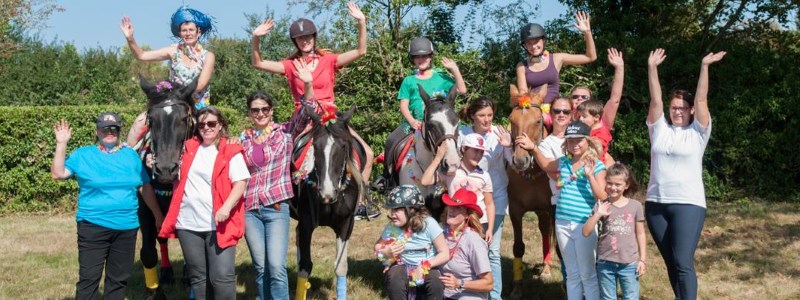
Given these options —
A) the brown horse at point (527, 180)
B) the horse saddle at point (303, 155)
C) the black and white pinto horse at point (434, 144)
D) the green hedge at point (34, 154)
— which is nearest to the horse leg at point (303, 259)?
the horse saddle at point (303, 155)

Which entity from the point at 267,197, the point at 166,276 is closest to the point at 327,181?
the point at 267,197

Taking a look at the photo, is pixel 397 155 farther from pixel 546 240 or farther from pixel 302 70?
pixel 546 240

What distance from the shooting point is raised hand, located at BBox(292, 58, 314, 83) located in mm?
6660

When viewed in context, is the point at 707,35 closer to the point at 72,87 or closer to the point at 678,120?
the point at 678,120

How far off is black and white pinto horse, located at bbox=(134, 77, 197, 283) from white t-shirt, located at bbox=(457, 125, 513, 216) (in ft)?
8.02

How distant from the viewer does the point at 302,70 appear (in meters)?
6.78

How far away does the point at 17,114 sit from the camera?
1370cm

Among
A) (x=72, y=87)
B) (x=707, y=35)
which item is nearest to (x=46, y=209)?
(x=72, y=87)

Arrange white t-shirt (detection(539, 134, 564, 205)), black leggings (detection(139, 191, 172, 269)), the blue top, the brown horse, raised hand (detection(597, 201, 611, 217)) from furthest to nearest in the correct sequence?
black leggings (detection(139, 191, 172, 269)) → the brown horse → white t-shirt (detection(539, 134, 564, 205)) → the blue top → raised hand (detection(597, 201, 611, 217))

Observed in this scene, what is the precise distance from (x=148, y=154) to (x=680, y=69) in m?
10.4

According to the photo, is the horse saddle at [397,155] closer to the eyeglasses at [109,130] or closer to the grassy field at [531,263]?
the grassy field at [531,263]

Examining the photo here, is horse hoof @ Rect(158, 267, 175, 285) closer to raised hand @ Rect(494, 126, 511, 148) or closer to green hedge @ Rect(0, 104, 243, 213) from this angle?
raised hand @ Rect(494, 126, 511, 148)

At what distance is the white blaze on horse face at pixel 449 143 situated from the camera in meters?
6.31

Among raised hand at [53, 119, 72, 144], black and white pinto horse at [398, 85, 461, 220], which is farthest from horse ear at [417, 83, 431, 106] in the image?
raised hand at [53, 119, 72, 144]
